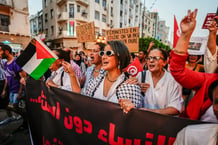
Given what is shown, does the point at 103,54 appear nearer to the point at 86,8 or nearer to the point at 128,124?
the point at 128,124

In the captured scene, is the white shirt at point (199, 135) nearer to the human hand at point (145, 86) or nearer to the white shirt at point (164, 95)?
the white shirt at point (164, 95)

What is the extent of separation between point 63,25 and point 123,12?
14.2m

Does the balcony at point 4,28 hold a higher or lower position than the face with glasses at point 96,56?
higher

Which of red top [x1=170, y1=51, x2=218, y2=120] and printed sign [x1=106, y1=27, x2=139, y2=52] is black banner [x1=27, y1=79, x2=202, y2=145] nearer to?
red top [x1=170, y1=51, x2=218, y2=120]

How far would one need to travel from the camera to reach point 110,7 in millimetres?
27266

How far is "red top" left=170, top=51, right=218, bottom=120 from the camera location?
1.21m

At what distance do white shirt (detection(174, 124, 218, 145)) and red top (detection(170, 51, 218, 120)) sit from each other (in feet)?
1.16

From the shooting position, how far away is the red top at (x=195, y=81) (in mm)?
1208

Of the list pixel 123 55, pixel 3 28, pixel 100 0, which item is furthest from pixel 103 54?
pixel 100 0

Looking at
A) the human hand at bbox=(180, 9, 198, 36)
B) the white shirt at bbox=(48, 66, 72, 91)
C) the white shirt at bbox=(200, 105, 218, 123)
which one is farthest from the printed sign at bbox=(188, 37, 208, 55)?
the white shirt at bbox=(48, 66, 72, 91)

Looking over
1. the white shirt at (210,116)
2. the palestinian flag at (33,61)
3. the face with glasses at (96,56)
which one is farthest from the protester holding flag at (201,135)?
the face with glasses at (96,56)

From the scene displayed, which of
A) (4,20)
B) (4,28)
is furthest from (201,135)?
(4,20)

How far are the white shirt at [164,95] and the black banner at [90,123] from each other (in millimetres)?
478

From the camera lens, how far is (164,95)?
5.17 feet
